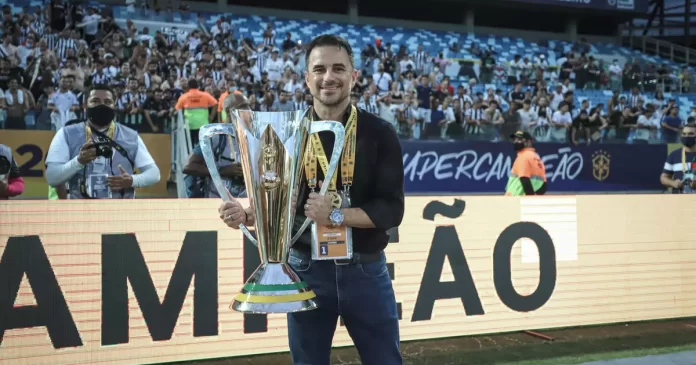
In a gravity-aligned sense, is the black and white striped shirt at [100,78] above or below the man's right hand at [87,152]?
above

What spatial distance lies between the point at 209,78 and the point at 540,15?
71.4 ft

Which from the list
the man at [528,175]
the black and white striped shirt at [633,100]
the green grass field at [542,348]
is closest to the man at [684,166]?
the man at [528,175]

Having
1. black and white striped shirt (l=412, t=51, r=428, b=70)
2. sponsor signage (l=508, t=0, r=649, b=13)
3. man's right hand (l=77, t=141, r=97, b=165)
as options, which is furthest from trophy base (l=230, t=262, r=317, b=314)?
sponsor signage (l=508, t=0, r=649, b=13)

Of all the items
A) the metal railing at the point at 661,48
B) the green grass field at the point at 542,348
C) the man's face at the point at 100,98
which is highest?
the metal railing at the point at 661,48

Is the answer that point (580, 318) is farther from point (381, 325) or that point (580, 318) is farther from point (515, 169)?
point (381, 325)

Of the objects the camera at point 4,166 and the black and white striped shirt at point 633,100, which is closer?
the camera at point 4,166

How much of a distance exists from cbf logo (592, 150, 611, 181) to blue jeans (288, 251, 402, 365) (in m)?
14.5

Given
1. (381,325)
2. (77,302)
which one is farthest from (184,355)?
(381,325)

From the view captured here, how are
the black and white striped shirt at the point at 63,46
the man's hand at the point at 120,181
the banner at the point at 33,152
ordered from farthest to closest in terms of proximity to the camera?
the black and white striped shirt at the point at 63,46 → the banner at the point at 33,152 → the man's hand at the point at 120,181

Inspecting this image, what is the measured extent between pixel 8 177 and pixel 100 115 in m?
1.17

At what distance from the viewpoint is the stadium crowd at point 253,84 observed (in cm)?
1123

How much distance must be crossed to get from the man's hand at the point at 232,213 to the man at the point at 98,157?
7.95 ft

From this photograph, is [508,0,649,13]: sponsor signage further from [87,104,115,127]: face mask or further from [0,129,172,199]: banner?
[87,104,115,127]: face mask

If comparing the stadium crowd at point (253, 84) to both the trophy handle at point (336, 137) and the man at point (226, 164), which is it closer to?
the man at point (226, 164)
